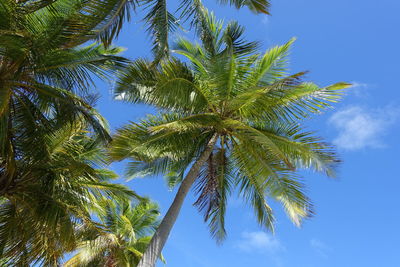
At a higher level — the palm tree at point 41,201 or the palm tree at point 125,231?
the palm tree at point 125,231

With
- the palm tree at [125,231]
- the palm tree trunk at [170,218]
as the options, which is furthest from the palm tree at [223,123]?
the palm tree at [125,231]

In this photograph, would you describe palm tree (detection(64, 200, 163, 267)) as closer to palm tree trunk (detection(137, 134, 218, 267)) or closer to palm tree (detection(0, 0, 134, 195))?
palm tree trunk (detection(137, 134, 218, 267))

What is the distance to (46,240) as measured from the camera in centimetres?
1006

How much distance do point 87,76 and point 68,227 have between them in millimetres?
3492

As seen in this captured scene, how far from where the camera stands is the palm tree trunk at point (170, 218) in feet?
34.0

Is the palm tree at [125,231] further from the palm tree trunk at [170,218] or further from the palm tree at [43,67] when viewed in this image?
the palm tree at [43,67]

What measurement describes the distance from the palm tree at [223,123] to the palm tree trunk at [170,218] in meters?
0.03

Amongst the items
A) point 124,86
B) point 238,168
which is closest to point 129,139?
point 124,86

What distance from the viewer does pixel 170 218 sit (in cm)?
1110

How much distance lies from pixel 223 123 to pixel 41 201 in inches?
193

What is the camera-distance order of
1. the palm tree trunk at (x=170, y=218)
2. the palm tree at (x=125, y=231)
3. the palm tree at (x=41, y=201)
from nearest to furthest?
the palm tree at (x=41, y=201) < the palm tree trunk at (x=170, y=218) < the palm tree at (x=125, y=231)

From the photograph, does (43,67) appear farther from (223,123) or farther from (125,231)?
(125,231)

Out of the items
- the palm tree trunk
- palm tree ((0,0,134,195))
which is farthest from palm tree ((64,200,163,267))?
palm tree ((0,0,134,195))

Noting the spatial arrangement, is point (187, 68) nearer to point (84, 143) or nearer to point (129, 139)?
point (129, 139)
